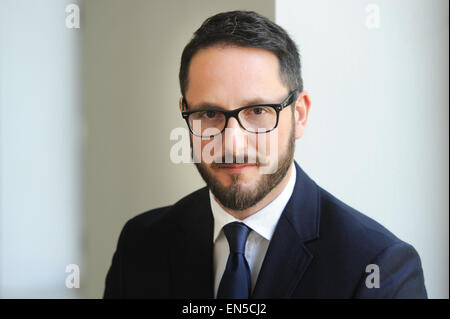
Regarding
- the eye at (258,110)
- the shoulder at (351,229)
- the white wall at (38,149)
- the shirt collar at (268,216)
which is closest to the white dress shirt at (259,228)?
the shirt collar at (268,216)

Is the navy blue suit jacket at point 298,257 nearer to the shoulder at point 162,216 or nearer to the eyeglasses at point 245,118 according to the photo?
the shoulder at point 162,216

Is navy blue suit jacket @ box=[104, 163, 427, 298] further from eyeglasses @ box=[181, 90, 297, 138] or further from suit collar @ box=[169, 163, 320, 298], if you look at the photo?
eyeglasses @ box=[181, 90, 297, 138]

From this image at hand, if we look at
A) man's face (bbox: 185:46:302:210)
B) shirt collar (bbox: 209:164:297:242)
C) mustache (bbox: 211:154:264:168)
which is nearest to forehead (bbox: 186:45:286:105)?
man's face (bbox: 185:46:302:210)

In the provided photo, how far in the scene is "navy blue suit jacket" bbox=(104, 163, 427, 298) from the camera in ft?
3.59

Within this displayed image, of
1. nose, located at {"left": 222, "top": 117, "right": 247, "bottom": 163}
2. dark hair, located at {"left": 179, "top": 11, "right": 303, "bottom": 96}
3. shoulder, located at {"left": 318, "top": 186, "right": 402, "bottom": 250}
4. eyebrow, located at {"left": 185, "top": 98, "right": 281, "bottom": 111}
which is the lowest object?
shoulder, located at {"left": 318, "top": 186, "right": 402, "bottom": 250}

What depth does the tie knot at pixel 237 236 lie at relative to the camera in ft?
3.78

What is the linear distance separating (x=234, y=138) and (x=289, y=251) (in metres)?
0.30

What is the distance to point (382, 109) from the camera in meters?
1.35

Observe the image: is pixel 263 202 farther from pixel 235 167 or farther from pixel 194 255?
pixel 194 255

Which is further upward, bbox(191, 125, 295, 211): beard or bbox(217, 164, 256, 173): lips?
bbox(217, 164, 256, 173): lips

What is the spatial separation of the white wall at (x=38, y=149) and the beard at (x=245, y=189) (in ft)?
1.76

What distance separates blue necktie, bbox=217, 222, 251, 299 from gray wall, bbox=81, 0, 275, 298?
0.30 m

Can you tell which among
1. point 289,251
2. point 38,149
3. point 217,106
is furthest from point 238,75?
point 38,149

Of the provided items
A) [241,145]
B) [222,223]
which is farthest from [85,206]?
[241,145]
